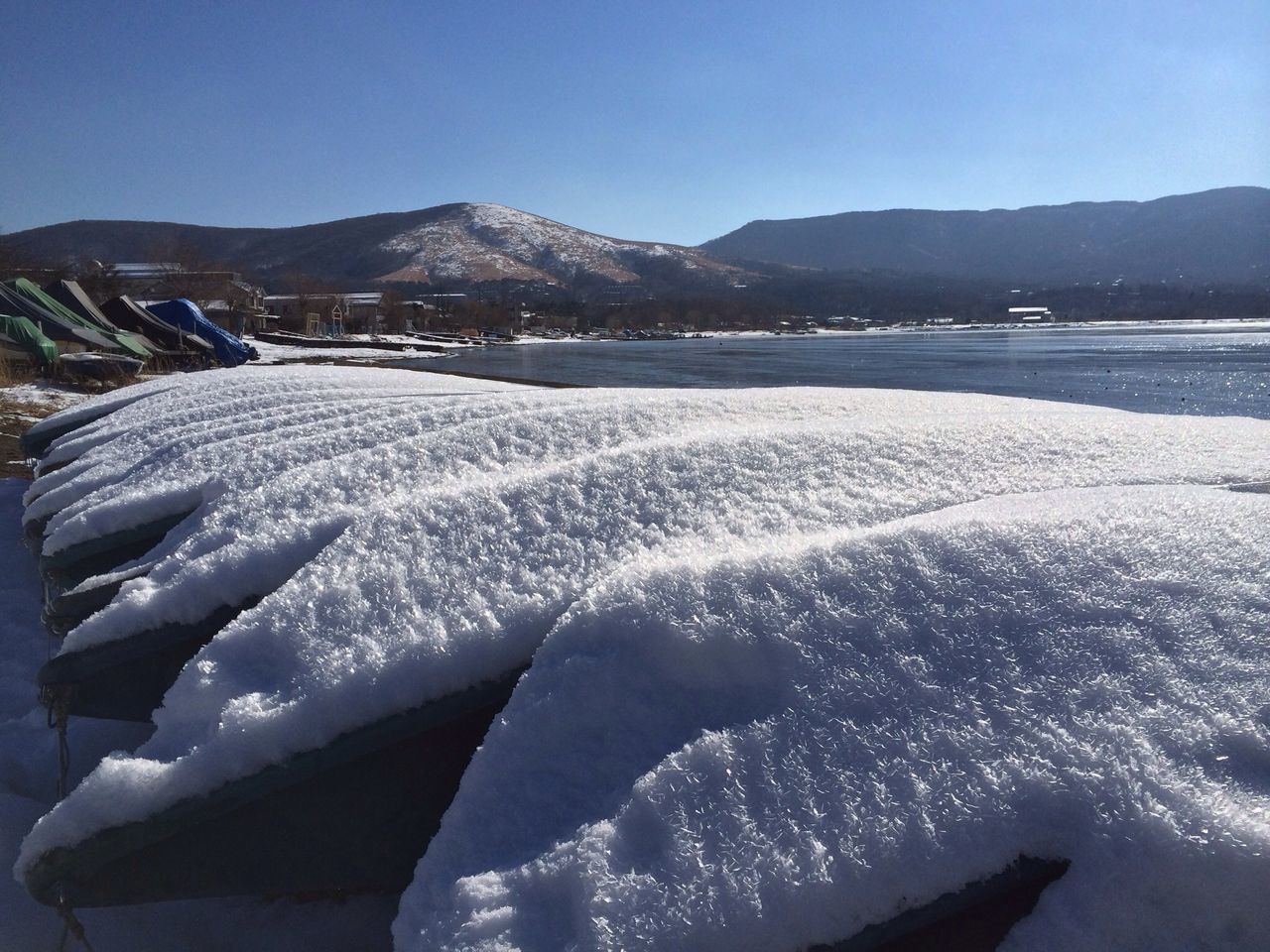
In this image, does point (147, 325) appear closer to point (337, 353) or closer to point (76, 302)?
point (76, 302)

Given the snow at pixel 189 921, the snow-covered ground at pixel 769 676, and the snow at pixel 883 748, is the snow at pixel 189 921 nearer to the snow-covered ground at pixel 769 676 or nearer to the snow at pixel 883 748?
the snow-covered ground at pixel 769 676

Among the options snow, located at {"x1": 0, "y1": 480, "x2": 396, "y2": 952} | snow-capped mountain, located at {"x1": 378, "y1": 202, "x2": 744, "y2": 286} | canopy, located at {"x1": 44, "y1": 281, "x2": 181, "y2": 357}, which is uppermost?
snow-capped mountain, located at {"x1": 378, "y1": 202, "x2": 744, "y2": 286}

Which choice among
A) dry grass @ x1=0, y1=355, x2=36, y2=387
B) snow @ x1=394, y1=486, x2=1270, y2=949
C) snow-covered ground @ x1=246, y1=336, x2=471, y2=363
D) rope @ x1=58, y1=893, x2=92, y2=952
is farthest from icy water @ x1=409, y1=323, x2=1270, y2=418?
snow @ x1=394, y1=486, x2=1270, y2=949

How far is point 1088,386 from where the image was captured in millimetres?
22719

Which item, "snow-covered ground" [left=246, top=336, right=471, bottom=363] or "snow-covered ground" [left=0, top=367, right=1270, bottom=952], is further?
"snow-covered ground" [left=246, top=336, right=471, bottom=363]

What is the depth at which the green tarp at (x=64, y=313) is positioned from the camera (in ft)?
64.4

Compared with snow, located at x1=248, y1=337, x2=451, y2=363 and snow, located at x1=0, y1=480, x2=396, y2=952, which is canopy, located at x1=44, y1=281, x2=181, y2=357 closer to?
snow, located at x1=248, y1=337, x2=451, y2=363

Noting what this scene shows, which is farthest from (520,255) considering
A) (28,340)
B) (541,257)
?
(28,340)

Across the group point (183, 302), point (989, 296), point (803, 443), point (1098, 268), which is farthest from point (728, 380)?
point (1098, 268)

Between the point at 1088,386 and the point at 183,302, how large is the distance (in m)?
29.6

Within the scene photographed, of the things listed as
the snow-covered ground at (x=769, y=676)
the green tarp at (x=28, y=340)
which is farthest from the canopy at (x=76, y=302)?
the snow-covered ground at (x=769, y=676)

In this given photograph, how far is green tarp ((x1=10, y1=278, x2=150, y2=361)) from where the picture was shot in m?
19.6

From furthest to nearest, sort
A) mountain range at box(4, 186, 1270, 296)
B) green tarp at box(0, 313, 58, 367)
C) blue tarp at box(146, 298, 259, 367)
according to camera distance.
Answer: mountain range at box(4, 186, 1270, 296)
blue tarp at box(146, 298, 259, 367)
green tarp at box(0, 313, 58, 367)

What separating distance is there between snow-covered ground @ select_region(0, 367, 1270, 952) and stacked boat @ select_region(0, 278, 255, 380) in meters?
17.3
